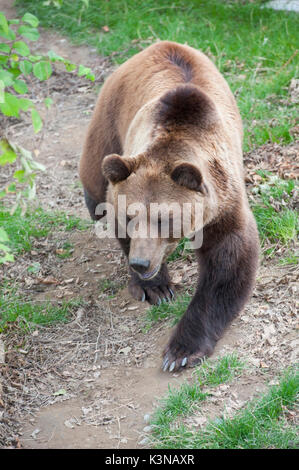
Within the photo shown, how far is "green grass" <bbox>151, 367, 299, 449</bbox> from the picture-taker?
3.95 metres

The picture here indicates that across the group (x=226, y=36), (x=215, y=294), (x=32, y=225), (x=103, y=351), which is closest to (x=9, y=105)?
(x=215, y=294)

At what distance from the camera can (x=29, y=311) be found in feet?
19.7

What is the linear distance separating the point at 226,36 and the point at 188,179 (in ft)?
19.1

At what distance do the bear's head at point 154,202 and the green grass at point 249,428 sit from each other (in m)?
1.04

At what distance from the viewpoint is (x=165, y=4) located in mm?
10516

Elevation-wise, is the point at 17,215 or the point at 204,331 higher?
the point at 204,331

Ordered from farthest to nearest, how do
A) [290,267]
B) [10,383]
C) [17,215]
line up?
[17,215]
[290,267]
[10,383]

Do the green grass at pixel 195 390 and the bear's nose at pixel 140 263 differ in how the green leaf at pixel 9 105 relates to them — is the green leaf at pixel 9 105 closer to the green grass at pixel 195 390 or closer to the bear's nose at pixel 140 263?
the bear's nose at pixel 140 263

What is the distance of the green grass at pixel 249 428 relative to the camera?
395cm

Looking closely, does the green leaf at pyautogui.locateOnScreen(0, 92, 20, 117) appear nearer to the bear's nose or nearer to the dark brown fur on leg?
the bear's nose

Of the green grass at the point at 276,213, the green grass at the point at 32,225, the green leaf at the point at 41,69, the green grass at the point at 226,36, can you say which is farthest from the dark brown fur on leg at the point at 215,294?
the green grass at the point at 32,225

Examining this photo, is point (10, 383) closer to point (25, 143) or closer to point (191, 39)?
point (25, 143)

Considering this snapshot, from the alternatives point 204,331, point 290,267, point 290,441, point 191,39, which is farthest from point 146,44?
point 290,441

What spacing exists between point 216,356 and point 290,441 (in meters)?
1.14
